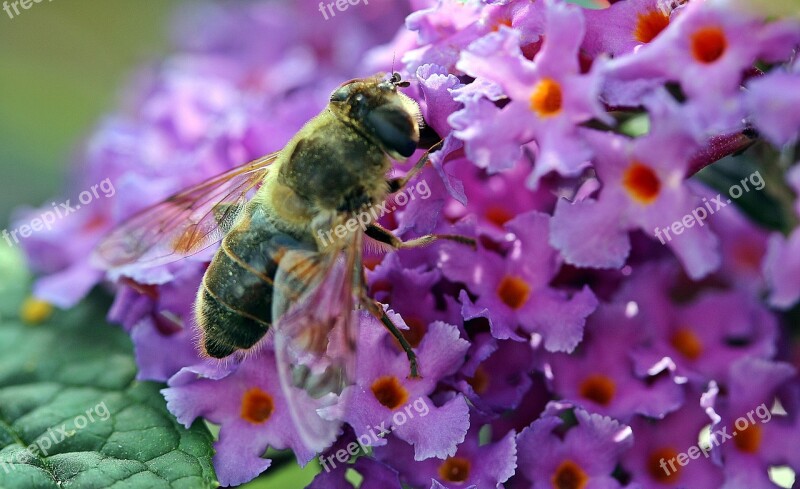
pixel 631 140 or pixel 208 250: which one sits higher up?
pixel 631 140

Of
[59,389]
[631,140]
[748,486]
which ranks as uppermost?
[631,140]

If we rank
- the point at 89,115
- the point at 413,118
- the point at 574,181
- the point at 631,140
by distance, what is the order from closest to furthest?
the point at 631,140 < the point at 413,118 < the point at 574,181 < the point at 89,115

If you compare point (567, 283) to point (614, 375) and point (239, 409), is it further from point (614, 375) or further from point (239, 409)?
point (239, 409)

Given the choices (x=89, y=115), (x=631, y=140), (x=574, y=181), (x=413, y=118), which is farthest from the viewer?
(x=89, y=115)

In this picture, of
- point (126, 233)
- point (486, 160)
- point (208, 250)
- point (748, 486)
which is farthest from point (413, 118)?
point (748, 486)

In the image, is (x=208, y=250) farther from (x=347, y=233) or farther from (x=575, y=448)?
(x=575, y=448)

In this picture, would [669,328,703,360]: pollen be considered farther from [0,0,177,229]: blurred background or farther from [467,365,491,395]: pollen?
[0,0,177,229]: blurred background
